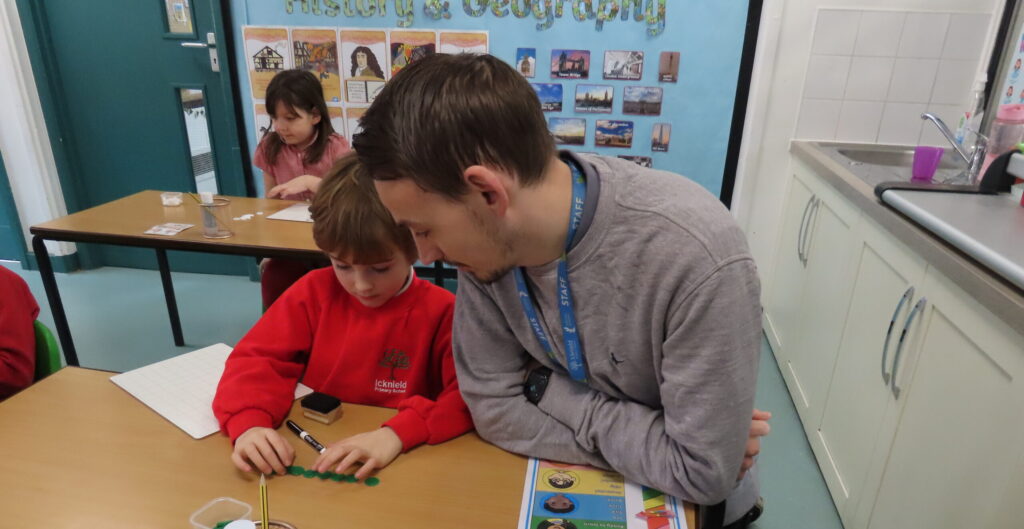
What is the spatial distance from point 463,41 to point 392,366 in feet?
6.61

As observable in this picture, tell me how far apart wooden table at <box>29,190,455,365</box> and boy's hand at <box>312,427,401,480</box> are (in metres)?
1.05

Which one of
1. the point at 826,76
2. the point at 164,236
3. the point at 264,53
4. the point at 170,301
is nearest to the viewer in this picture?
the point at 164,236

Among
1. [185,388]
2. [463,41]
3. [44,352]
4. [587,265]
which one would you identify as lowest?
[44,352]

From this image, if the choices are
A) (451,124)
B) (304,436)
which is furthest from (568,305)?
(304,436)

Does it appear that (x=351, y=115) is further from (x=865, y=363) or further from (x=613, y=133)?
(x=865, y=363)

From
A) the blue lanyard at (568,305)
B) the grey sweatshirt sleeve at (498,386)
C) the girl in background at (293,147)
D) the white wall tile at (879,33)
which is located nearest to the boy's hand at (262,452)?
the grey sweatshirt sleeve at (498,386)

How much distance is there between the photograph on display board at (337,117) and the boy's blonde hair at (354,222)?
6.76 ft

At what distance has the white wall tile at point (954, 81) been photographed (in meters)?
2.38

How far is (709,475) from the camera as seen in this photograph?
0.74m

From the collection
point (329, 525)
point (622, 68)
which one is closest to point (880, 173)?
point (622, 68)

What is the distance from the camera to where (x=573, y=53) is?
276 cm

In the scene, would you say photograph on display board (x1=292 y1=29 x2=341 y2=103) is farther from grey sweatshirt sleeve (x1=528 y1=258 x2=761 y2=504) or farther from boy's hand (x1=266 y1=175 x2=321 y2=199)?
grey sweatshirt sleeve (x1=528 y1=258 x2=761 y2=504)

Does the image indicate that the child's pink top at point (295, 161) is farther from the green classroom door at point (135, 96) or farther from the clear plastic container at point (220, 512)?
the clear plastic container at point (220, 512)

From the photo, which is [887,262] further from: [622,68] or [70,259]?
[70,259]
